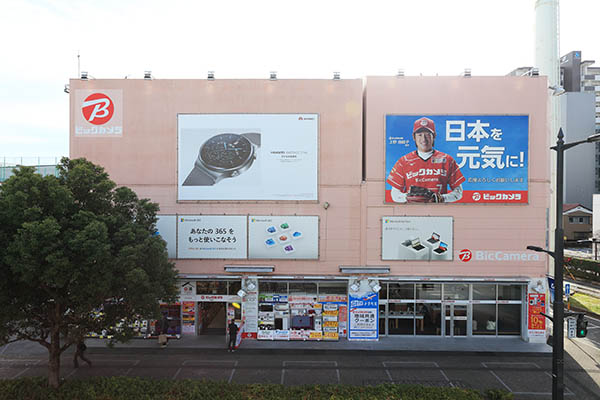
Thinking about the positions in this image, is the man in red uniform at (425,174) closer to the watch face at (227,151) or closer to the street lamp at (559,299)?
the street lamp at (559,299)

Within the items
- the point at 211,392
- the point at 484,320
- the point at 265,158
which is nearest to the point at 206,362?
the point at 211,392

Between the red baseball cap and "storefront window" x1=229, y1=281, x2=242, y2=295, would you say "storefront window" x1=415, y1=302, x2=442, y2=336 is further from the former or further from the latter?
"storefront window" x1=229, y1=281, x2=242, y2=295

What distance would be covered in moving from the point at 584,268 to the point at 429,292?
2631 centimetres

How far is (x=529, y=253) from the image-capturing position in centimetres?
1958

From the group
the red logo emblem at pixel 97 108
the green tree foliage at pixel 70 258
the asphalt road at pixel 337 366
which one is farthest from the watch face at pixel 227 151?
the asphalt road at pixel 337 366

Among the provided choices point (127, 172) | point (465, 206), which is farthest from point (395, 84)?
point (127, 172)

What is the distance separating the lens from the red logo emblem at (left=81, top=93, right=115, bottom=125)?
20.2 metres

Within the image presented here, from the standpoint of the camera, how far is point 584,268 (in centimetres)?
3634

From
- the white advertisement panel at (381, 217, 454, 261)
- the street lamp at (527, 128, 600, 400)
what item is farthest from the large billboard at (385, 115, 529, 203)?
the street lamp at (527, 128, 600, 400)

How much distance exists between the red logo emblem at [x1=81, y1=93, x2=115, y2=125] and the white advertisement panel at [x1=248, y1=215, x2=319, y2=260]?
9.76m

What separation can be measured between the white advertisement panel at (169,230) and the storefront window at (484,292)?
650 inches

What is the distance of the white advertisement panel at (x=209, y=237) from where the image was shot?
19.9 metres

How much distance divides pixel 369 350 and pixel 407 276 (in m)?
4.30

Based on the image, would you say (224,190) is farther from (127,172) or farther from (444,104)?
(444,104)
